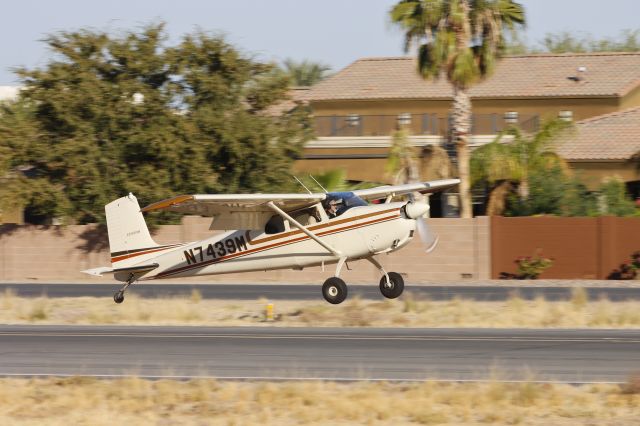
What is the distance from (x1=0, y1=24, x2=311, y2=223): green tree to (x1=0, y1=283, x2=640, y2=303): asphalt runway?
13.3ft

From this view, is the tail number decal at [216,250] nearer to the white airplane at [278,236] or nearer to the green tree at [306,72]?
the white airplane at [278,236]

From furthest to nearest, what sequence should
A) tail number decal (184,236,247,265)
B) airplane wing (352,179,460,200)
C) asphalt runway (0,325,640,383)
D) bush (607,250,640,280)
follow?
bush (607,250,640,280), airplane wing (352,179,460,200), tail number decal (184,236,247,265), asphalt runway (0,325,640,383)

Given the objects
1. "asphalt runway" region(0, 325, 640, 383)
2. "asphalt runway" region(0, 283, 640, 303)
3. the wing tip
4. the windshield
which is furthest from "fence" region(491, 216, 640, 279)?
the wing tip

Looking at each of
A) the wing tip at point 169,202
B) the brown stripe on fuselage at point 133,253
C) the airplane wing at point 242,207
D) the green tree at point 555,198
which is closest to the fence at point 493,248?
the green tree at point 555,198

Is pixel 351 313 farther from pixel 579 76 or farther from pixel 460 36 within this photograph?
pixel 579 76

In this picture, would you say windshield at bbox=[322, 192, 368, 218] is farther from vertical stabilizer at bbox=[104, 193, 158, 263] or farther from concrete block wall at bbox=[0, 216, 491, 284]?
concrete block wall at bbox=[0, 216, 491, 284]

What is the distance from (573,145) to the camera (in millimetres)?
44438

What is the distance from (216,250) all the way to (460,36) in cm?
1761

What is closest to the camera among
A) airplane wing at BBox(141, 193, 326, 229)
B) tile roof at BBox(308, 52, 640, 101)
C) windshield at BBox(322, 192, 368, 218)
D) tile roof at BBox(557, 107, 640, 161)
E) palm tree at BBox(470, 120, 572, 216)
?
airplane wing at BBox(141, 193, 326, 229)

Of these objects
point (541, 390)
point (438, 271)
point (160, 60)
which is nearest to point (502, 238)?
point (438, 271)

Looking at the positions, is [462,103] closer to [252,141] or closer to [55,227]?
[252,141]

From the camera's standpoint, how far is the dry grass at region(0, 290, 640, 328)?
76.3 feet

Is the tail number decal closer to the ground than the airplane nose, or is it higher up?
closer to the ground

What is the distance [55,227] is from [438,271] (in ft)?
45.3
